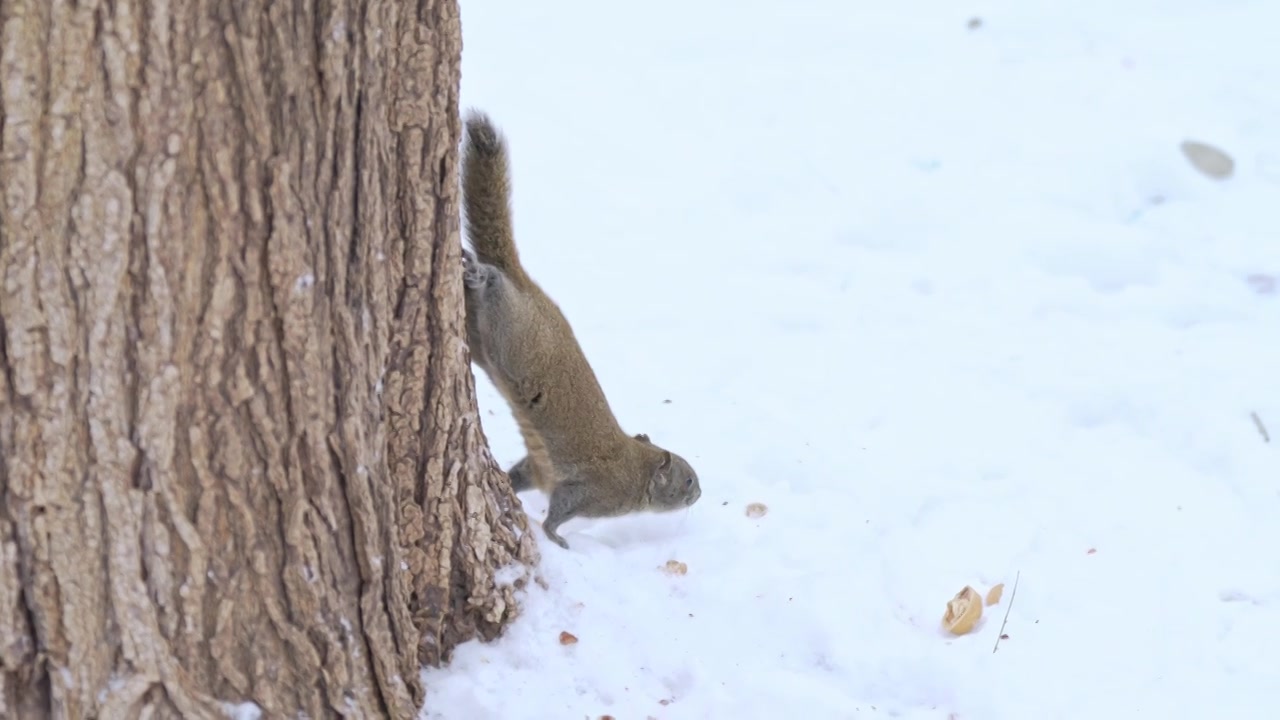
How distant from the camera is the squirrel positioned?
344cm

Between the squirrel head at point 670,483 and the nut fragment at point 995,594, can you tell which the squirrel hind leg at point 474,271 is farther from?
the nut fragment at point 995,594

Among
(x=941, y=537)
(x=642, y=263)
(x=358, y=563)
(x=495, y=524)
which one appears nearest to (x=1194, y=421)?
(x=941, y=537)

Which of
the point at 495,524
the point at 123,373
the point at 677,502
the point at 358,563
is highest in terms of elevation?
the point at 123,373

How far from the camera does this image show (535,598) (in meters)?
2.90

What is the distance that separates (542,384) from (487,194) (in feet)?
1.83

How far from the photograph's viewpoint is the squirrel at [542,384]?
344 cm

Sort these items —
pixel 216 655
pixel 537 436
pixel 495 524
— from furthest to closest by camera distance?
pixel 537 436
pixel 495 524
pixel 216 655

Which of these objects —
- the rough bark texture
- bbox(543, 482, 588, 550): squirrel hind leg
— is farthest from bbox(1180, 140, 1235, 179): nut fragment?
the rough bark texture

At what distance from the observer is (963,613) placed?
10.3 ft

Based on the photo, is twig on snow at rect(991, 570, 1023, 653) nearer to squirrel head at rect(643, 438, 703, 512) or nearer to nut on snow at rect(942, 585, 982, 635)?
nut on snow at rect(942, 585, 982, 635)

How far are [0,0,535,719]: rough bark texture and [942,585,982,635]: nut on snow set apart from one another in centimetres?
136

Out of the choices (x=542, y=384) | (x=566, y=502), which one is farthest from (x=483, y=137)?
(x=566, y=502)

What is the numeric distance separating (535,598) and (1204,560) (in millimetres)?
1819

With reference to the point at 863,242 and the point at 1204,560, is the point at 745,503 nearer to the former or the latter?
the point at 1204,560
